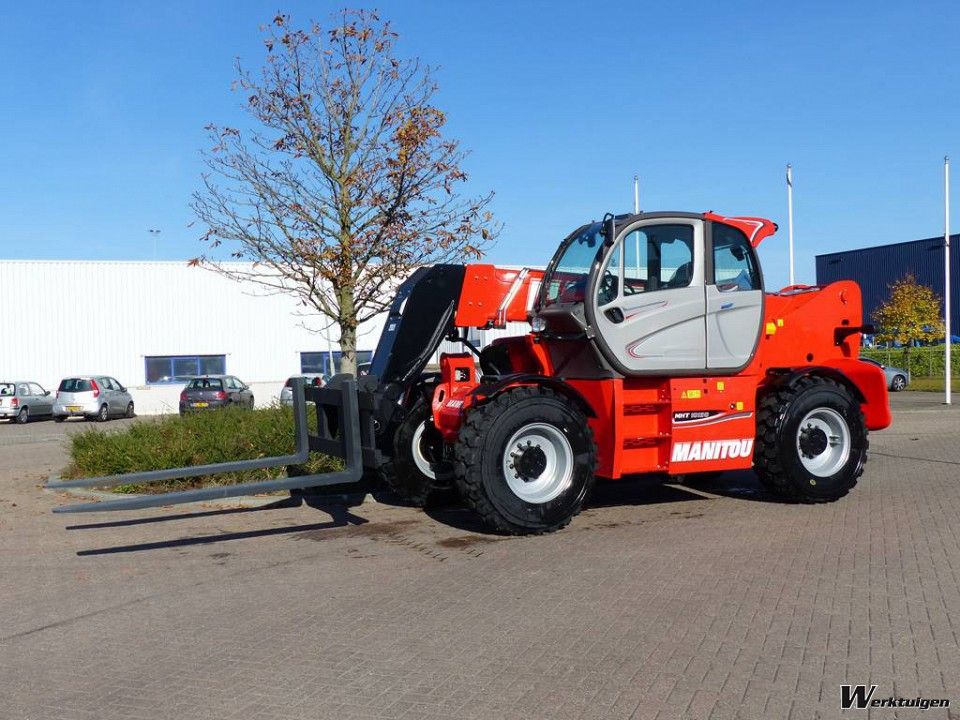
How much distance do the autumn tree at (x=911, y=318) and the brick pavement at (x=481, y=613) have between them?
3301cm

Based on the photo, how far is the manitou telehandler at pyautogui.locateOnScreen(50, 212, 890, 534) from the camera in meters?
8.45

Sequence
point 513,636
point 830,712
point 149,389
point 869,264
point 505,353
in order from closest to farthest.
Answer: point 830,712 < point 513,636 < point 505,353 < point 149,389 < point 869,264

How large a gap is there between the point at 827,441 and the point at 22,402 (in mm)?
29554

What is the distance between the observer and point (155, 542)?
8773 mm

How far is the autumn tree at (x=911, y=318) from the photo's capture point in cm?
3988

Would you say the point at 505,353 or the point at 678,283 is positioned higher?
the point at 678,283

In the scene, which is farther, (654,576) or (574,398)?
(574,398)

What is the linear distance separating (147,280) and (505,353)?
31.2 m

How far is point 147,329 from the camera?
38031 millimetres

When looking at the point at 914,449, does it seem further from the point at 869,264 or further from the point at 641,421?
the point at 869,264

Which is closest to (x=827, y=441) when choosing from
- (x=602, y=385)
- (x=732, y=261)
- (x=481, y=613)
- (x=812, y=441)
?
(x=812, y=441)

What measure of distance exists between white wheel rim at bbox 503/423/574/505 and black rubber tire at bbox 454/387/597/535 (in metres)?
0.06

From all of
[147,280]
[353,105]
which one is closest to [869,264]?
[147,280]

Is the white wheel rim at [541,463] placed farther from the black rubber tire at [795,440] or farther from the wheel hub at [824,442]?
the wheel hub at [824,442]
